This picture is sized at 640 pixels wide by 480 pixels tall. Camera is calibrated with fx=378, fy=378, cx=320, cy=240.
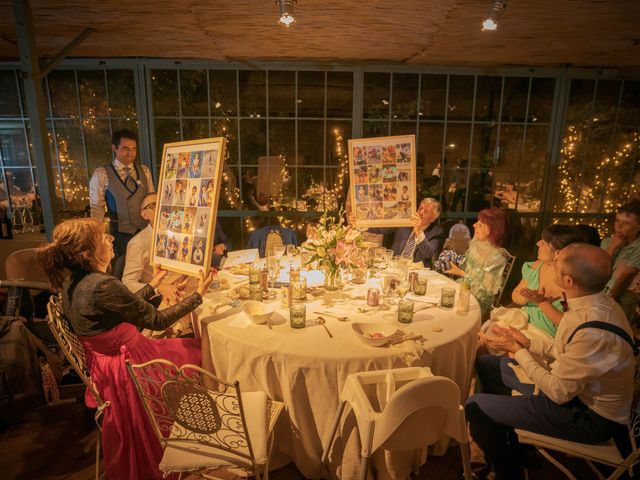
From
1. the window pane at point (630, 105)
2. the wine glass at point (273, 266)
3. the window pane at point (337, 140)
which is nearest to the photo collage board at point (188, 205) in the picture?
the wine glass at point (273, 266)

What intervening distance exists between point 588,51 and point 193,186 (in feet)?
13.9

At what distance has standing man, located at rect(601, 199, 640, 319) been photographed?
2994 millimetres

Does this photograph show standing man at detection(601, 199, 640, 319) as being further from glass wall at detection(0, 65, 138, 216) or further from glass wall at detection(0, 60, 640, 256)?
glass wall at detection(0, 65, 138, 216)

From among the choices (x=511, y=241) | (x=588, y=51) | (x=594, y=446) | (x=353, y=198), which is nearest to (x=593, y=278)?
(x=594, y=446)

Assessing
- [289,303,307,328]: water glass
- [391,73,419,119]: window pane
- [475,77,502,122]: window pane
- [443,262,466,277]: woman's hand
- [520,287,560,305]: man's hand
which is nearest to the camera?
[289,303,307,328]: water glass

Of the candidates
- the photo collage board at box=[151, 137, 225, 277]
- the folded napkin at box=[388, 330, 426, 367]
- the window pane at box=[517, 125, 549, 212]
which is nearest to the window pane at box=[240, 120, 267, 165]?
the photo collage board at box=[151, 137, 225, 277]

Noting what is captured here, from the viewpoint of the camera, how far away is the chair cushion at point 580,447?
1.72 metres

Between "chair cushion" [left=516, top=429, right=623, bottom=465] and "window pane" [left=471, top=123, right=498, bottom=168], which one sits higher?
"window pane" [left=471, top=123, right=498, bottom=168]

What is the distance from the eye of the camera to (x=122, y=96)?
4648 mm

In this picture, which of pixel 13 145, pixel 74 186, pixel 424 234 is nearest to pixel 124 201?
pixel 74 186

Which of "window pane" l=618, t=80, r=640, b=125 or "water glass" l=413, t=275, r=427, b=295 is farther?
"window pane" l=618, t=80, r=640, b=125

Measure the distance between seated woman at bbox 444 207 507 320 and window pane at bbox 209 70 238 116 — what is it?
3299 millimetres

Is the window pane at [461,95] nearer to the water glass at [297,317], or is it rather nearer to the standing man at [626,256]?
the standing man at [626,256]

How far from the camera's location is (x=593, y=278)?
68.9 inches
